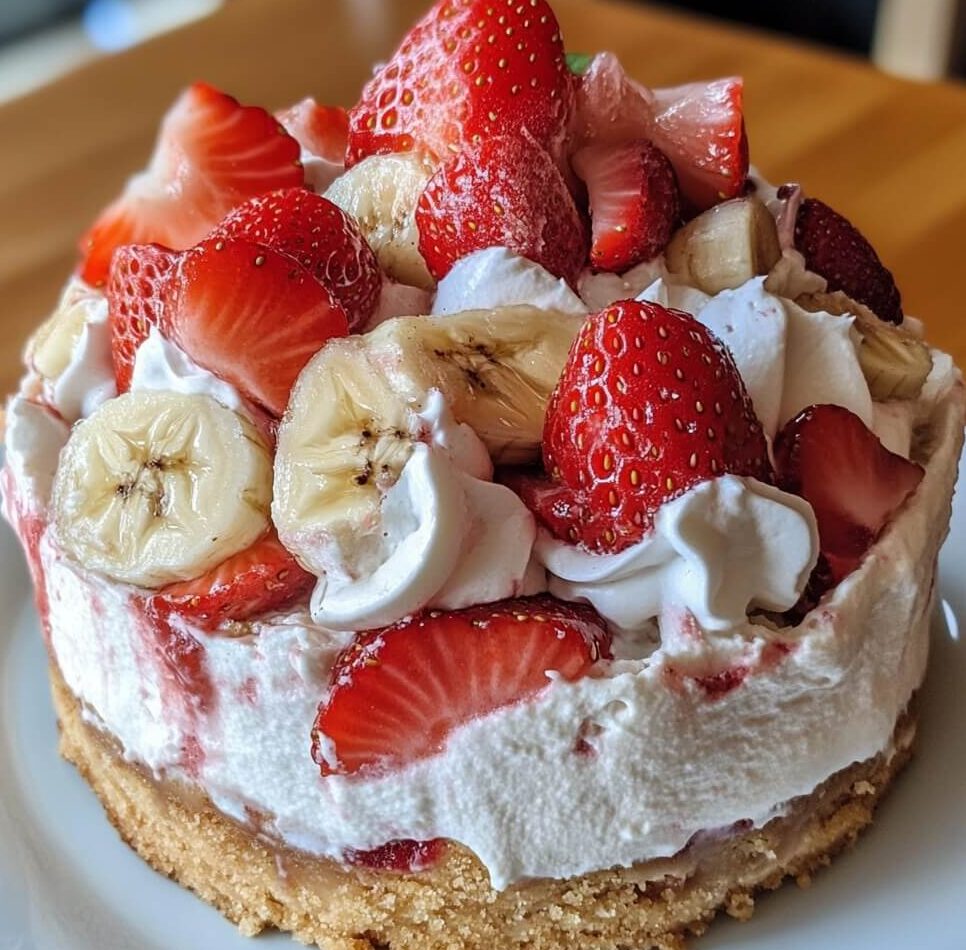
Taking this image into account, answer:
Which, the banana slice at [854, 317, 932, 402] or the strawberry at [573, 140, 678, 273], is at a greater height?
the strawberry at [573, 140, 678, 273]

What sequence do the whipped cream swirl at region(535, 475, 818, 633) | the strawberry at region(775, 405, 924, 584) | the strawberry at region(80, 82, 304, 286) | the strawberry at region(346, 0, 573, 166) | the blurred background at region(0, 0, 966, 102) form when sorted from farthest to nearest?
the blurred background at region(0, 0, 966, 102) < the strawberry at region(80, 82, 304, 286) < the strawberry at region(346, 0, 573, 166) < the strawberry at region(775, 405, 924, 584) < the whipped cream swirl at region(535, 475, 818, 633)

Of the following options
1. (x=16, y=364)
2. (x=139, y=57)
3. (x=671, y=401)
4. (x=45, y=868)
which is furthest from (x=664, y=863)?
(x=139, y=57)

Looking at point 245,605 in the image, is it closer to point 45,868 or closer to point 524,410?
point 524,410

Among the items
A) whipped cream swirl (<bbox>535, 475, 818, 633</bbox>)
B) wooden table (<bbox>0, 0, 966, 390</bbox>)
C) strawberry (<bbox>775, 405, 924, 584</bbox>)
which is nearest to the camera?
whipped cream swirl (<bbox>535, 475, 818, 633</bbox>)

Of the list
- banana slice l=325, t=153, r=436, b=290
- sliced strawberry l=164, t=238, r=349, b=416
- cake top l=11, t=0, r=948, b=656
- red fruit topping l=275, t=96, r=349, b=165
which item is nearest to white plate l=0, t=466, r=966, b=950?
cake top l=11, t=0, r=948, b=656

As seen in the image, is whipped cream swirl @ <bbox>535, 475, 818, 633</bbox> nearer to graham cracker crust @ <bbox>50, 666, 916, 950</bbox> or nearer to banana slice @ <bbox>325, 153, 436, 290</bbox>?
graham cracker crust @ <bbox>50, 666, 916, 950</bbox>

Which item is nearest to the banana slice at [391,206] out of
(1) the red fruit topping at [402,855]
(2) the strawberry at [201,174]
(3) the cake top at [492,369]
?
(3) the cake top at [492,369]

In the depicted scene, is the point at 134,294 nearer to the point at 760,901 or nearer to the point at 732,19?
the point at 760,901

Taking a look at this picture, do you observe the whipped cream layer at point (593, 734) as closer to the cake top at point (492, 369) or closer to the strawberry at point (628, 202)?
the cake top at point (492, 369)

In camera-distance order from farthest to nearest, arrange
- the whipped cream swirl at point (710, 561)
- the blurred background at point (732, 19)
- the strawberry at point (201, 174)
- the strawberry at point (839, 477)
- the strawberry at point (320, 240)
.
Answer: the blurred background at point (732, 19), the strawberry at point (201, 174), the strawberry at point (320, 240), the strawberry at point (839, 477), the whipped cream swirl at point (710, 561)
